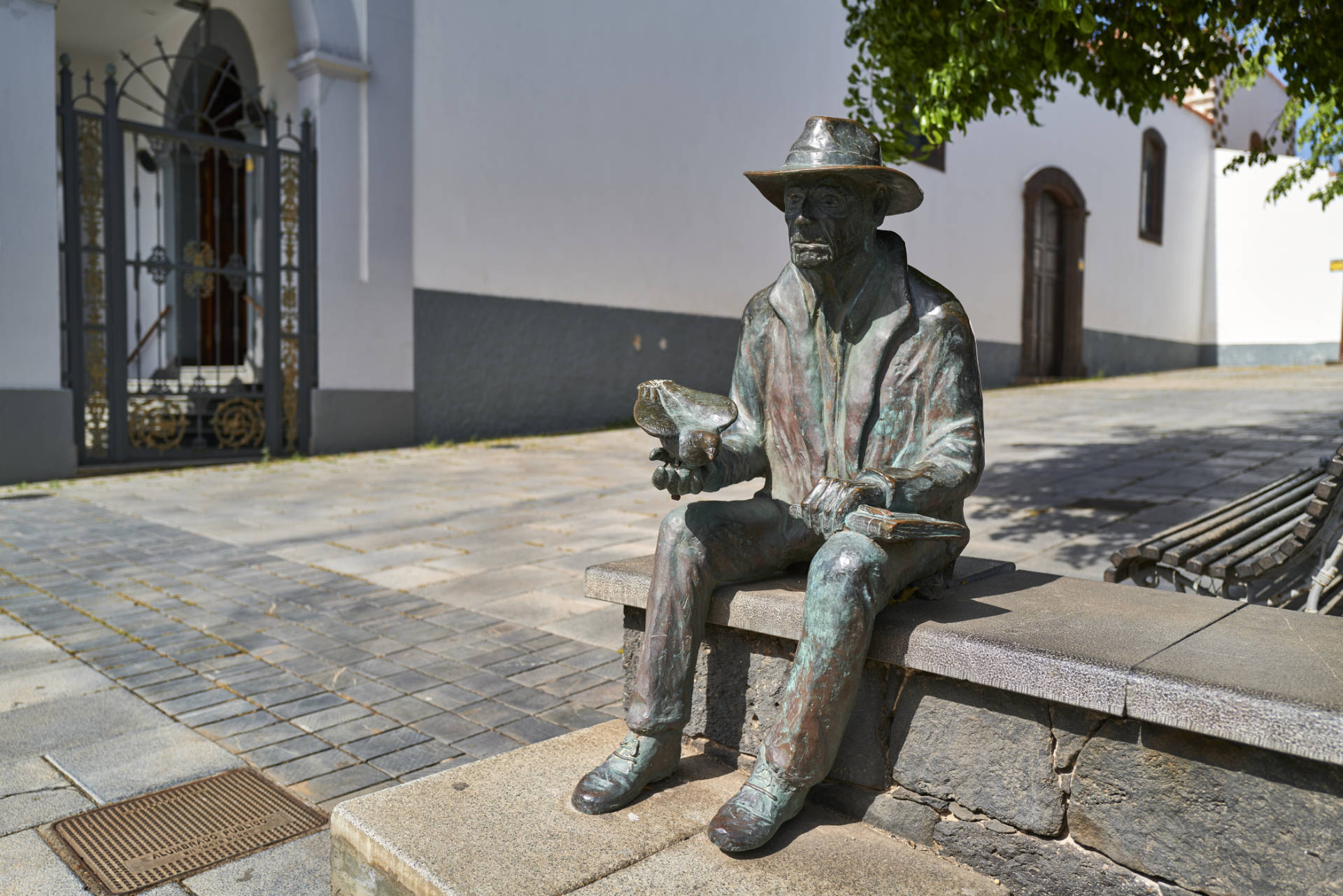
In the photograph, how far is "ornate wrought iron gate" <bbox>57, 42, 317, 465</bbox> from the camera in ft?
29.0

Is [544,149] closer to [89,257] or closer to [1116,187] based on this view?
[89,257]

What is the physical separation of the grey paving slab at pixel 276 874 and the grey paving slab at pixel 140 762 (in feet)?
1.82

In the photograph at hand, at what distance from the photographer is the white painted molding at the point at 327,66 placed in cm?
977

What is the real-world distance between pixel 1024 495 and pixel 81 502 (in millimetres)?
6767

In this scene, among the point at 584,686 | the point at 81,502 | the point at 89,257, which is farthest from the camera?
the point at 89,257

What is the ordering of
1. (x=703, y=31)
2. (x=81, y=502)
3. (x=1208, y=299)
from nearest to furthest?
(x=81, y=502) < (x=703, y=31) < (x=1208, y=299)

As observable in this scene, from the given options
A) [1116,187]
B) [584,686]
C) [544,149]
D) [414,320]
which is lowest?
[584,686]

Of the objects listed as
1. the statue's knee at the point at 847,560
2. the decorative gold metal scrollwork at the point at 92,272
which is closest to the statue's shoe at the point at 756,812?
the statue's knee at the point at 847,560

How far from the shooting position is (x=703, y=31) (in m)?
13.4

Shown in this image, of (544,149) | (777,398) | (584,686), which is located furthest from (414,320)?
(777,398)

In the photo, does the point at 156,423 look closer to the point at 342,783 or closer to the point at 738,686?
the point at 342,783

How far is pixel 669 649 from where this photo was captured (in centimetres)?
229

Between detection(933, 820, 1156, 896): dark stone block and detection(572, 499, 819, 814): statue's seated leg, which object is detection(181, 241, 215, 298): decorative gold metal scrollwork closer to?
detection(572, 499, 819, 814): statue's seated leg

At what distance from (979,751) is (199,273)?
30.1ft
